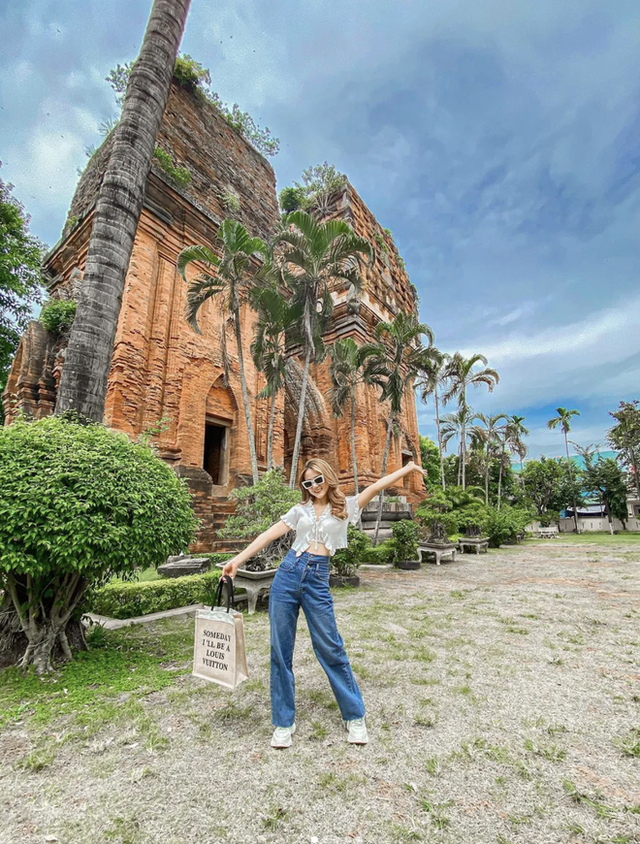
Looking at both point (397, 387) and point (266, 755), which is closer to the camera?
point (266, 755)

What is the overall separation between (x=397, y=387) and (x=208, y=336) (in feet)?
19.2

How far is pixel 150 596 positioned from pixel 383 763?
4.16 m

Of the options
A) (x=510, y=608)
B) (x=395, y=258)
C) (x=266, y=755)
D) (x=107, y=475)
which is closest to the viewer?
(x=266, y=755)

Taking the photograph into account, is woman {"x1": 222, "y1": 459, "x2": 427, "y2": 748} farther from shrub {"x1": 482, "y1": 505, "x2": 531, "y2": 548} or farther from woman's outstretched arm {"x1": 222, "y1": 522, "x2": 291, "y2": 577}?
shrub {"x1": 482, "y1": 505, "x2": 531, "y2": 548}

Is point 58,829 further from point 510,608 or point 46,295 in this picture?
point 46,295

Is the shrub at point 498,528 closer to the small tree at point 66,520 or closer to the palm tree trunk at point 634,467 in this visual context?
the small tree at point 66,520

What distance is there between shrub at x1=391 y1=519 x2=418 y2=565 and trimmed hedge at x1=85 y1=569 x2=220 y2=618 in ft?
17.1

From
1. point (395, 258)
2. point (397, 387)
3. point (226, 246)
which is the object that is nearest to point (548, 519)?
point (395, 258)

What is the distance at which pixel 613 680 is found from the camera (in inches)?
114

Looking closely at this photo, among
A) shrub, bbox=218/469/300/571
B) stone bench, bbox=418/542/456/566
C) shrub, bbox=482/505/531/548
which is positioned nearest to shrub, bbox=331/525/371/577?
shrub, bbox=218/469/300/571

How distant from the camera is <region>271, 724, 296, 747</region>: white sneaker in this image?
2088 millimetres

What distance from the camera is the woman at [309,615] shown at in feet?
7.14

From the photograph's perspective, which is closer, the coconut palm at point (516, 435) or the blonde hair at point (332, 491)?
the blonde hair at point (332, 491)

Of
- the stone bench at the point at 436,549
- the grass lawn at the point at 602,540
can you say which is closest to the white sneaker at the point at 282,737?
the stone bench at the point at 436,549
